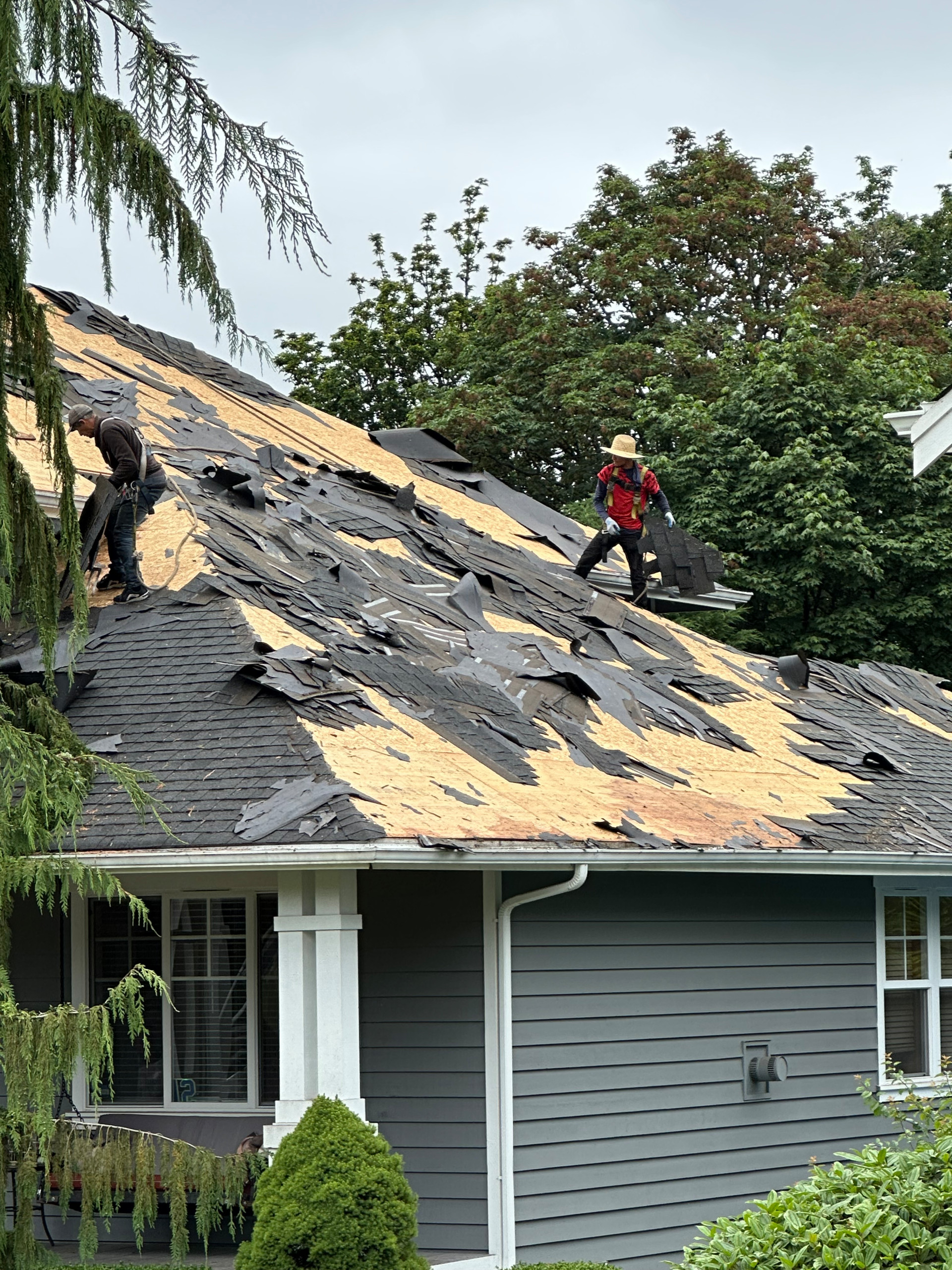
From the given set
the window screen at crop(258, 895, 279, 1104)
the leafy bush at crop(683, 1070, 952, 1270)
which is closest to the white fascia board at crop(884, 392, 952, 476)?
the window screen at crop(258, 895, 279, 1104)

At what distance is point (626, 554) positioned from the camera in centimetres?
1544

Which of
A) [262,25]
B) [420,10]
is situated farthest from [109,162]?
[420,10]

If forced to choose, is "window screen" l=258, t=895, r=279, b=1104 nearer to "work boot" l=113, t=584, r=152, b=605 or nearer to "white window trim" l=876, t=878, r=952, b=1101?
"work boot" l=113, t=584, r=152, b=605

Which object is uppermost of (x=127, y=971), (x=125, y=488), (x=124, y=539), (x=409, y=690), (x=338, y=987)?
(x=125, y=488)

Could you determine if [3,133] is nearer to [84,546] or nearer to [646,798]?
[84,546]

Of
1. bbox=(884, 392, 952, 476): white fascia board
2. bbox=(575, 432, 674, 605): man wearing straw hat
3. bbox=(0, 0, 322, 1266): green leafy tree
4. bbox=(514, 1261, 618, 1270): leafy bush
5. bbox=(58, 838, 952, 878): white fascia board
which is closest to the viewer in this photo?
bbox=(0, 0, 322, 1266): green leafy tree

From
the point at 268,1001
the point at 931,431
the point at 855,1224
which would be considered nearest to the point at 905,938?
the point at 931,431

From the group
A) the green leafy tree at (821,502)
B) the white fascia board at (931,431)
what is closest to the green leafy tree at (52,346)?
the white fascia board at (931,431)

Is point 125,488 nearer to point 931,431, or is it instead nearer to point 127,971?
point 127,971

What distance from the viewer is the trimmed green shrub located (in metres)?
7.10

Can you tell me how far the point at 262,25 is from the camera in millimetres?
7949

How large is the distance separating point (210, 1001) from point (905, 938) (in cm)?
523

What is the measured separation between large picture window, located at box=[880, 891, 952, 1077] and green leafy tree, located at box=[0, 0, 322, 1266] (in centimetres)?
568

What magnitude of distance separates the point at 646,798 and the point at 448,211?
26.1 m
